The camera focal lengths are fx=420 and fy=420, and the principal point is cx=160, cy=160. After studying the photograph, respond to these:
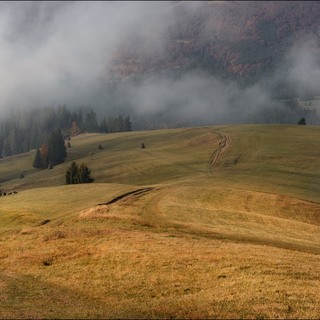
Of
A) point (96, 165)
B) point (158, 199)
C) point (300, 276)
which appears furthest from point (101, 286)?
point (96, 165)

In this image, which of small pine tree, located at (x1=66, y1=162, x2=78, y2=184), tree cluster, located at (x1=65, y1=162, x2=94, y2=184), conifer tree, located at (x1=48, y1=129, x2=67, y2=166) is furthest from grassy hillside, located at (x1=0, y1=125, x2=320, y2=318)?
conifer tree, located at (x1=48, y1=129, x2=67, y2=166)

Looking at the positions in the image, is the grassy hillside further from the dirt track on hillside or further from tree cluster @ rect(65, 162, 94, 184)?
tree cluster @ rect(65, 162, 94, 184)

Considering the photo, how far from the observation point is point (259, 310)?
22.8 m

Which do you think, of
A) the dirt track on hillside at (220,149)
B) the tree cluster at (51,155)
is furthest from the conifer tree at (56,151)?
the dirt track on hillside at (220,149)

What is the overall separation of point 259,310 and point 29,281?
17684 mm

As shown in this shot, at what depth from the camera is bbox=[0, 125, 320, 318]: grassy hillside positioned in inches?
971

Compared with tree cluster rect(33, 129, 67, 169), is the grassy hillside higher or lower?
lower

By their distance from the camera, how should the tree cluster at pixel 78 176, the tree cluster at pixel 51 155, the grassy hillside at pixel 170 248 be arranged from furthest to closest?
the tree cluster at pixel 51 155, the tree cluster at pixel 78 176, the grassy hillside at pixel 170 248

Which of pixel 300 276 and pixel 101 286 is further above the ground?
pixel 101 286

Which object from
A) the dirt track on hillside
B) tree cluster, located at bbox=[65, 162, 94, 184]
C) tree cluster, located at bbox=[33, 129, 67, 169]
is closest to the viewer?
tree cluster, located at bbox=[65, 162, 94, 184]

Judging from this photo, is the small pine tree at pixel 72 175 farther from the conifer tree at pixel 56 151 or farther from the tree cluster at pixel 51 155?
the conifer tree at pixel 56 151

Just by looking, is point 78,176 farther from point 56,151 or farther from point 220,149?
point 56,151

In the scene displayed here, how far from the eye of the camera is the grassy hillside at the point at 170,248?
80.9 ft

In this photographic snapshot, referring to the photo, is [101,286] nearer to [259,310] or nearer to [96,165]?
[259,310]
